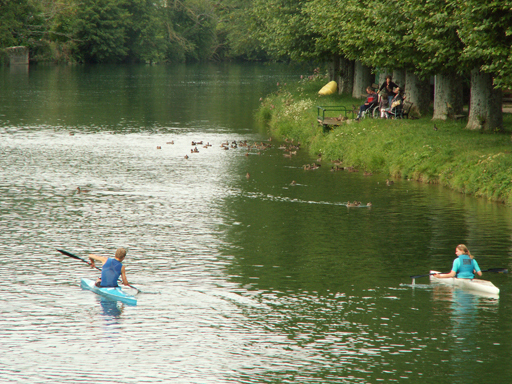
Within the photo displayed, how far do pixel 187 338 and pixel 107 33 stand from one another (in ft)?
380

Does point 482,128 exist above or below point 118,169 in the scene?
above

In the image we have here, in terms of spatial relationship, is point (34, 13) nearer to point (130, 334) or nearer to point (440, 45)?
point (440, 45)

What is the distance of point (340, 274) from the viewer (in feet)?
52.5

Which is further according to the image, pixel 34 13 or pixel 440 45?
pixel 34 13

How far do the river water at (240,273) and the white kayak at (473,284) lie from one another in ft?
0.68

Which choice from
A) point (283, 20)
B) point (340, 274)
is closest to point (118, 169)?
point (340, 274)

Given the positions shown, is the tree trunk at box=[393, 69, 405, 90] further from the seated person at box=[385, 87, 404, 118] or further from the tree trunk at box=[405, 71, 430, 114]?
the seated person at box=[385, 87, 404, 118]

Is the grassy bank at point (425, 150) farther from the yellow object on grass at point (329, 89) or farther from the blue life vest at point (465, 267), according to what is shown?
the yellow object on grass at point (329, 89)

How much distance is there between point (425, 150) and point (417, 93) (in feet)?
28.2

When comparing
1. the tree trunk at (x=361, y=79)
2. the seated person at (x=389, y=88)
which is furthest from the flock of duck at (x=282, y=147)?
the tree trunk at (x=361, y=79)

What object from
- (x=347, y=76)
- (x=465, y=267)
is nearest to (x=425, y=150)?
(x=465, y=267)

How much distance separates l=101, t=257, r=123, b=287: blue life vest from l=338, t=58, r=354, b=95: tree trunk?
123ft

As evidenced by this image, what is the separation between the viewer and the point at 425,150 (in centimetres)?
2680

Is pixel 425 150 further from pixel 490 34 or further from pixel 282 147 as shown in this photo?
pixel 282 147
